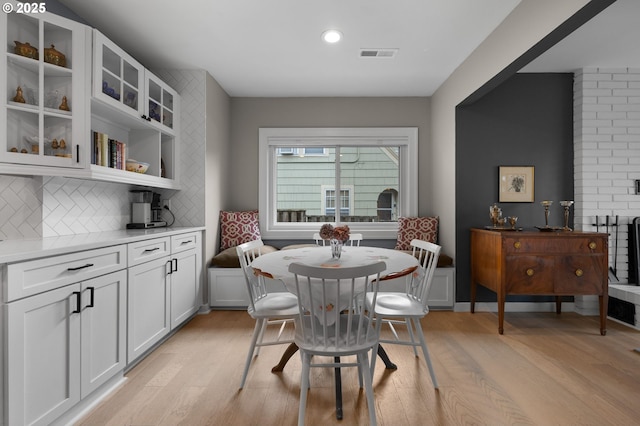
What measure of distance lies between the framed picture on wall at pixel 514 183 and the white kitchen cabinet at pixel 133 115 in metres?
3.47

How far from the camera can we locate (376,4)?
240cm

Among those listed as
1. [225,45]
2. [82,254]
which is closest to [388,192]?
[225,45]

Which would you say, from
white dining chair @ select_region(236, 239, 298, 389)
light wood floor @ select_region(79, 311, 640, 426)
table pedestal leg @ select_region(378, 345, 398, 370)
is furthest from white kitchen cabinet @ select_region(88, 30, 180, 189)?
table pedestal leg @ select_region(378, 345, 398, 370)

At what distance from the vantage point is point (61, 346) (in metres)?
1.65

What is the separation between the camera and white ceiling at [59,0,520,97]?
244 cm

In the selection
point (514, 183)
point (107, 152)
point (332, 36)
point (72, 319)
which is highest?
point (332, 36)

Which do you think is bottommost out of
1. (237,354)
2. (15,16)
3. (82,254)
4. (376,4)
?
(237,354)

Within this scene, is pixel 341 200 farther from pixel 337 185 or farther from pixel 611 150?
pixel 611 150

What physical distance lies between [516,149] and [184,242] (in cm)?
357

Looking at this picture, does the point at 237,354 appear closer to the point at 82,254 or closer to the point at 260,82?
the point at 82,254

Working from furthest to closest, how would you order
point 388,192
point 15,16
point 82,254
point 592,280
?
point 388,192 < point 592,280 < point 15,16 < point 82,254

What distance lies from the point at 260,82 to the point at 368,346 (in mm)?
3248

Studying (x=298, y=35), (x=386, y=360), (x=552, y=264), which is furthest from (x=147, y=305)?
(x=552, y=264)

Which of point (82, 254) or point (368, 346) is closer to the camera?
point (368, 346)
